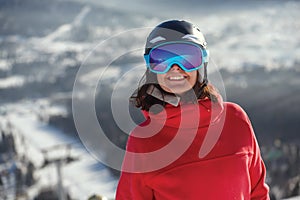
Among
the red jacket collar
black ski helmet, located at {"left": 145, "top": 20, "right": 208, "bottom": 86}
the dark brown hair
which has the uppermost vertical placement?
black ski helmet, located at {"left": 145, "top": 20, "right": 208, "bottom": 86}

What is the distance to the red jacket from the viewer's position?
0.75 metres

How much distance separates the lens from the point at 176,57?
2.65 ft

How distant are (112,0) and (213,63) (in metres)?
44.2

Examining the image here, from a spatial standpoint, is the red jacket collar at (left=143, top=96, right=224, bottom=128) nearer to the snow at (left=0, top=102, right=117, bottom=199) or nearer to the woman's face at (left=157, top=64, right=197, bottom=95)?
the woman's face at (left=157, top=64, right=197, bottom=95)

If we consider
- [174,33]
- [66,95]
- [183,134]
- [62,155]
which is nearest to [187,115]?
[183,134]

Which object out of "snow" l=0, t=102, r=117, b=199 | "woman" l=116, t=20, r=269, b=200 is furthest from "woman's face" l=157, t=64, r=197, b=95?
"snow" l=0, t=102, r=117, b=199

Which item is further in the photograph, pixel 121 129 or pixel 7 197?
A: pixel 7 197

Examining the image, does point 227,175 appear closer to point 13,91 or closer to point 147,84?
point 147,84

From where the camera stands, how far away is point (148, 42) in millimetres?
834

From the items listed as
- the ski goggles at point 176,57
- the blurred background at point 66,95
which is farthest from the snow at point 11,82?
the ski goggles at point 176,57

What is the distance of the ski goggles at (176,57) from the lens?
2.63 ft

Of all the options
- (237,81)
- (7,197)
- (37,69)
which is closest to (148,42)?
(7,197)

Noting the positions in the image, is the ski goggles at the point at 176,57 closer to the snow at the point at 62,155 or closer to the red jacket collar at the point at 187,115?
the red jacket collar at the point at 187,115

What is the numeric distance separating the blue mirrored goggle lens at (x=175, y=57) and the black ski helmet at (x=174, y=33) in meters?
0.01
